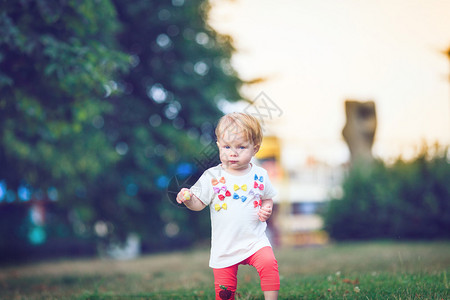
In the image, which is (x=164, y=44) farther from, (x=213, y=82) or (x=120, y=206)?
(x=120, y=206)

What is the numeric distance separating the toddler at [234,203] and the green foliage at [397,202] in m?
11.0

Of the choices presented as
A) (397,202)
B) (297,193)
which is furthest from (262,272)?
(297,193)

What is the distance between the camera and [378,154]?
14.5 metres

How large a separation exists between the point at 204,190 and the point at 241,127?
0.49 metres

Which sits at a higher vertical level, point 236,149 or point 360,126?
point 360,126

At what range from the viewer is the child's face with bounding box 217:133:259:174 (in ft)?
10.8

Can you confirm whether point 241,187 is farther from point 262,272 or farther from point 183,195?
point 262,272

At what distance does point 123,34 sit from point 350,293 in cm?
1278

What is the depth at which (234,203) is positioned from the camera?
131 inches

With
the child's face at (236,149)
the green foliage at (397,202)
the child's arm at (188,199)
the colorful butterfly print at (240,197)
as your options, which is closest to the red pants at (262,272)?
the colorful butterfly print at (240,197)

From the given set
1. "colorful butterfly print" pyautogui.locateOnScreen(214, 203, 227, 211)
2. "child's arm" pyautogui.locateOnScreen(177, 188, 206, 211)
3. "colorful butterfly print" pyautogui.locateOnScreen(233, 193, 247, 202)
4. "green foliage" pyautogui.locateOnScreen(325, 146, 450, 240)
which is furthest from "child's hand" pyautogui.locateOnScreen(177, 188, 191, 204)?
"green foliage" pyautogui.locateOnScreen(325, 146, 450, 240)

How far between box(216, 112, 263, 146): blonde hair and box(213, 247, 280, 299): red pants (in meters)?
0.75

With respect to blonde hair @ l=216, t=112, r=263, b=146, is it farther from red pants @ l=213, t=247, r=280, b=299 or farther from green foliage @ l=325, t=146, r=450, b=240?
green foliage @ l=325, t=146, r=450, b=240

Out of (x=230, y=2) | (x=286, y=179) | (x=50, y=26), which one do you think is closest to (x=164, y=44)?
(x=230, y=2)
